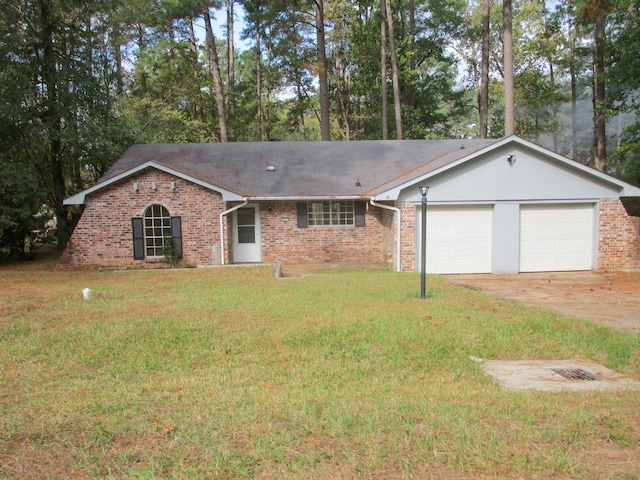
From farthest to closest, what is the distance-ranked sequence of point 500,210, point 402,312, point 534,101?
point 534,101 < point 500,210 < point 402,312

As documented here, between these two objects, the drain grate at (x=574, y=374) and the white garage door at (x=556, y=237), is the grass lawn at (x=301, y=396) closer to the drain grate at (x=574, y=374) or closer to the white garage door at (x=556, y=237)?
the drain grate at (x=574, y=374)

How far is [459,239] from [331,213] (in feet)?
13.8

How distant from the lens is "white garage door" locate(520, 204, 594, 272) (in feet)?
44.7

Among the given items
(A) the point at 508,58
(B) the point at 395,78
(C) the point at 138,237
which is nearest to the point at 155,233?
(C) the point at 138,237

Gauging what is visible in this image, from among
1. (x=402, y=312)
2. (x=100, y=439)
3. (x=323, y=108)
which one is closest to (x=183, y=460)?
(x=100, y=439)

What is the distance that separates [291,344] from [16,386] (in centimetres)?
282

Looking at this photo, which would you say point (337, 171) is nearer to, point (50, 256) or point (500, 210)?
point (500, 210)

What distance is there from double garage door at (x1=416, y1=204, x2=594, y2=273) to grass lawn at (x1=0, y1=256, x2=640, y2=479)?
5.60 m

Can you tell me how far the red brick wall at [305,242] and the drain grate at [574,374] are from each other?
10244 mm

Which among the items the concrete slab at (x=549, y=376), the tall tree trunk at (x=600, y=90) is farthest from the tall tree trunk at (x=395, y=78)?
the concrete slab at (x=549, y=376)

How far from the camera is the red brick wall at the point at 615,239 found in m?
13.5

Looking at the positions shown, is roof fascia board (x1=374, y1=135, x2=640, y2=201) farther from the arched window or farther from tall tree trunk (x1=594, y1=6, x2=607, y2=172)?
tall tree trunk (x1=594, y1=6, x2=607, y2=172)

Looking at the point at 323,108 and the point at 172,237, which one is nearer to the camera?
the point at 172,237

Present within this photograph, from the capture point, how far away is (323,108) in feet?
80.4
